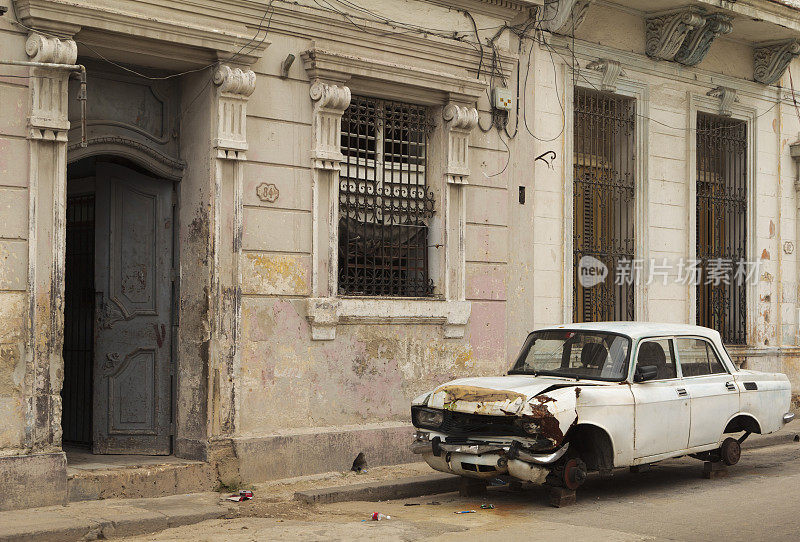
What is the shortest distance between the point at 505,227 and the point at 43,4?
5971 mm

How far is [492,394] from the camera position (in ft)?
27.7

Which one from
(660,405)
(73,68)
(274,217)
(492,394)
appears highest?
(73,68)

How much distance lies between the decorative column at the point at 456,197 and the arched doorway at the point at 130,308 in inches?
124

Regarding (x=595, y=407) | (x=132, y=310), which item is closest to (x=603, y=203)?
(x=595, y=407)

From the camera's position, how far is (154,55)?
30.2 ft

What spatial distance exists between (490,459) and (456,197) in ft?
13.2

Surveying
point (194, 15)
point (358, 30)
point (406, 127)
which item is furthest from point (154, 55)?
point (406, 127)

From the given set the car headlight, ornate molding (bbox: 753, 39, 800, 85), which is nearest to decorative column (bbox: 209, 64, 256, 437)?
the car headlight

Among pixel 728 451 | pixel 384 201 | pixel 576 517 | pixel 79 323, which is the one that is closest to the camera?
pixel 576 517

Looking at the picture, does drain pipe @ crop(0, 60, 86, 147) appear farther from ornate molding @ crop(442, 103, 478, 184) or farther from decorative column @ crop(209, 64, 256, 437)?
ornate molding @ crop(442, 103, 478, 184)

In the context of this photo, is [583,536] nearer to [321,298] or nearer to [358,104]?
[321,298]

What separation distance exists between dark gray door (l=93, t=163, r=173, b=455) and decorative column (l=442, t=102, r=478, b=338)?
3193 millimetres

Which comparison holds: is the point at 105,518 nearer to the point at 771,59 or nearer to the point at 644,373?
the point at 644,373

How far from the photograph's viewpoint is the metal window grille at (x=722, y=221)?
607 inches
